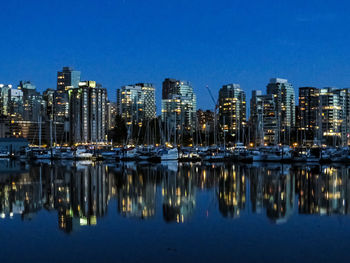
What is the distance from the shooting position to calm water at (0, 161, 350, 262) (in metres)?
17.1

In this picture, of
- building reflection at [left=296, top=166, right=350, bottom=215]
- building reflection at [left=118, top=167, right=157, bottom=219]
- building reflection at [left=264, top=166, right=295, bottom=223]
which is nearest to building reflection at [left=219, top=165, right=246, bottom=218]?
building reflection at [left=264, top=166, right=295, bottom=223]

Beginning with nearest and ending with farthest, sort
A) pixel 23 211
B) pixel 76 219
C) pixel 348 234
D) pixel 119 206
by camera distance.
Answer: pixel 348 234
pixel 76 219
pixel 23 211
pixel 119 206

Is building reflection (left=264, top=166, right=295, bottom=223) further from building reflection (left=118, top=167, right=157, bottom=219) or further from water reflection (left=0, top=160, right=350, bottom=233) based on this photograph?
building reflection (left=118, top=167, right=157, bottom=219)

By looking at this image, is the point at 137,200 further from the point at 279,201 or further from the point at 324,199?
the point at 324,199

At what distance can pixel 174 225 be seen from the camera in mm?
22453

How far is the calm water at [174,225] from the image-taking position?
674 inches

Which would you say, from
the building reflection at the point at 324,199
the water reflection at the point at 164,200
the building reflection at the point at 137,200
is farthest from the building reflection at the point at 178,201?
the building reflection at the point at 324,199

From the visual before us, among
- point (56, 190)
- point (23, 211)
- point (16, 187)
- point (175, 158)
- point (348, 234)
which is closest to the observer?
point (348, 234)

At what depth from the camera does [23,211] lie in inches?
1040

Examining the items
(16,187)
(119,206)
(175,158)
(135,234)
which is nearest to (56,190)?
(16,187)

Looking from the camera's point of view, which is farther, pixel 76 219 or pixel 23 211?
pixel 23 211

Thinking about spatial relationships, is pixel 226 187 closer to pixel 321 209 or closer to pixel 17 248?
pixel 321 209

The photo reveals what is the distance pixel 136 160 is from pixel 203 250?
8083 cm

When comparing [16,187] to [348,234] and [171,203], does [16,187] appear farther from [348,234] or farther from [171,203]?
[348,234]
